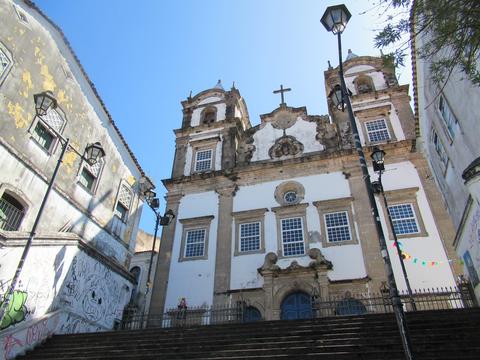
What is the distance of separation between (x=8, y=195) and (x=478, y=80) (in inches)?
502

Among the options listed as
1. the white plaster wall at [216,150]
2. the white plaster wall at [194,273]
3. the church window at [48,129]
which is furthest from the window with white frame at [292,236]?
the church window at [48,129]

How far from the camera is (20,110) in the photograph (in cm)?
1212

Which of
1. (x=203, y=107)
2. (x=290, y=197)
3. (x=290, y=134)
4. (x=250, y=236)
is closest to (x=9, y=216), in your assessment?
(x=250, y=236)

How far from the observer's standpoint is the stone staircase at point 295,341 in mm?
7441

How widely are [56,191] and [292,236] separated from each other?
10961 millimetres

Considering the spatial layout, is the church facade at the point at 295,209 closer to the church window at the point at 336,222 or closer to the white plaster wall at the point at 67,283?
the church window at the point at 336,222

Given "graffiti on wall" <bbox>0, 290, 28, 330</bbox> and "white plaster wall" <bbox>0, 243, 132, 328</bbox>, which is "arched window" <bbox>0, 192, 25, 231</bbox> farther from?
"graffiti on wall" <bbox>0, 290, 28, 330</bbox>

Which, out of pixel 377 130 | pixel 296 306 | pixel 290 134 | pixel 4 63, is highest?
pixel 290 134

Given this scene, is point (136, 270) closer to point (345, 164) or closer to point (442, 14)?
point (345, 164)

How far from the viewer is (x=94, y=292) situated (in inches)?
552

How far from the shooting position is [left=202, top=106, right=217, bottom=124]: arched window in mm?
26094

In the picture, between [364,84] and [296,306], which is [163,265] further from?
[364,84]

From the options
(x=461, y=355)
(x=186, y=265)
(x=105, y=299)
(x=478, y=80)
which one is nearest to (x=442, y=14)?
(x=478, y=80)

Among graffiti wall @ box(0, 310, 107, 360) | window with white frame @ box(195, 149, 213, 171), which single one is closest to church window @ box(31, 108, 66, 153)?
graffiti wall @ box(0, 310, 107, 360)
